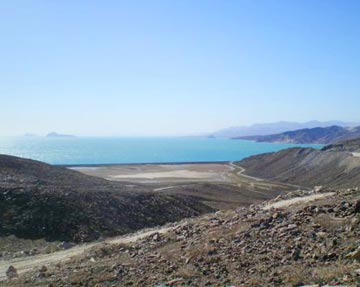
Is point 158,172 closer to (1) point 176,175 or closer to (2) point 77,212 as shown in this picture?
(1) point 176,175

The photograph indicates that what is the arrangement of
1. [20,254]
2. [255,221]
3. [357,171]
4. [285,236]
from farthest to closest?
[357,171]
[20,254]
[255,221]
[285,236]

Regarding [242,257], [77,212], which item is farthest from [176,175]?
[242,257]

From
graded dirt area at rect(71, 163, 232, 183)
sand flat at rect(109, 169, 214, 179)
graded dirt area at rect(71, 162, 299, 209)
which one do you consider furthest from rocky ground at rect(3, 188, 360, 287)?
sand flat at rect(109, 169, 214, 179)

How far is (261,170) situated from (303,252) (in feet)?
280

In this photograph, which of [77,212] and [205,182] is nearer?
[77,212]

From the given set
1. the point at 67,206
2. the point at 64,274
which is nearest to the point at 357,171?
the point at 67,206

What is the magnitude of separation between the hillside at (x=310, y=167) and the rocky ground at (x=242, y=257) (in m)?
52.6

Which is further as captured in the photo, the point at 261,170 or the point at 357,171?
the point at 261,170

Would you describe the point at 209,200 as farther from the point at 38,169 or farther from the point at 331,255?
the point at 331,255

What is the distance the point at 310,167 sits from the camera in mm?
83438

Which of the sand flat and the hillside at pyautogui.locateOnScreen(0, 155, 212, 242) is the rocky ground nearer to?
the hillside at pyautogui.locateOnScreen(0, 155, 212, 242)

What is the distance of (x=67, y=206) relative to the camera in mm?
27672

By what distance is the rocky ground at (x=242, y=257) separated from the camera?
31.1 ft

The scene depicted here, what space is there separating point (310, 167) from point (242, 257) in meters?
76.0
